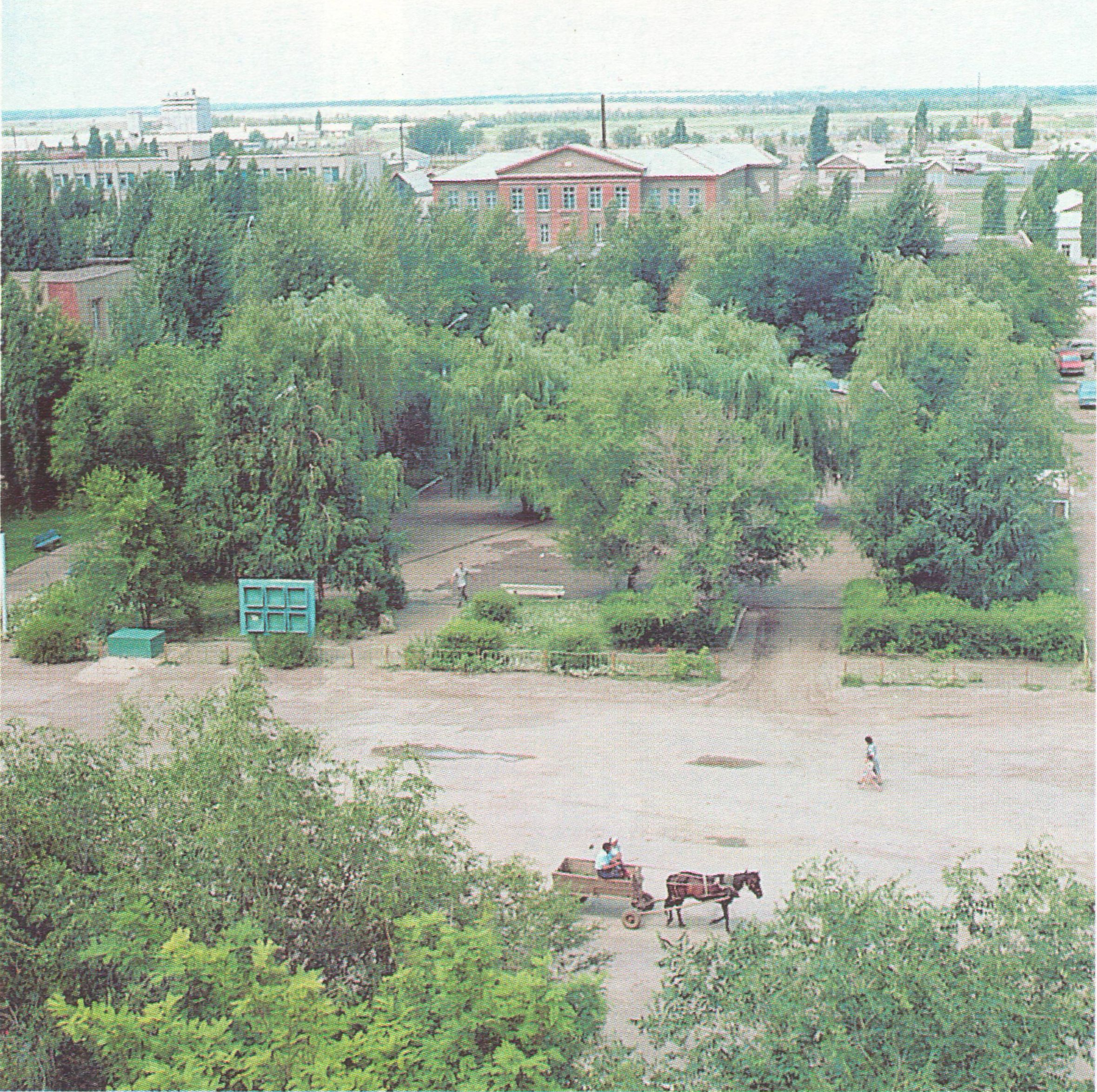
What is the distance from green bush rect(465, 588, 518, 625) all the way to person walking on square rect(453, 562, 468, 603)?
4.70 ft

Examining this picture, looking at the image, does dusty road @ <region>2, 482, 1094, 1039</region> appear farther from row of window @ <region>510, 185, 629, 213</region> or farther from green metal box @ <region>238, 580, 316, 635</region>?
row of window @ <region>510, 185, 629, 213</region>

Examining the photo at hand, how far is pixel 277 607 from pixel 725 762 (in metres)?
6.53

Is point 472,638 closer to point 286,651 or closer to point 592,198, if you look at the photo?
point 286,651

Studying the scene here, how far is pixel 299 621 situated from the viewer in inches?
733

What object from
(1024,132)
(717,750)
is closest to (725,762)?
(717,750)

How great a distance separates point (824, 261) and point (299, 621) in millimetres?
19344

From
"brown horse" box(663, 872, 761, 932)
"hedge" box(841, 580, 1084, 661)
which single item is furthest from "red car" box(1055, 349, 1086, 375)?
"brown horse" box(663, 872, 761, 932)

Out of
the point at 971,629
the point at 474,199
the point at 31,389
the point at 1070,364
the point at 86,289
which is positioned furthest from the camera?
the point at 474,199

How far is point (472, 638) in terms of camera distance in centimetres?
1784

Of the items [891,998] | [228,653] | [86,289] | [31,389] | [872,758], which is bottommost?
[228,653]

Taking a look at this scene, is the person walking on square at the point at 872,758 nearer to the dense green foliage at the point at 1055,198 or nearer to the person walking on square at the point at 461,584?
the person walking on square at the point at 461,584

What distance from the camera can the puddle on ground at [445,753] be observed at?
1485cm

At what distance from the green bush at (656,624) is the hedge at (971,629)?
1534 millimetres

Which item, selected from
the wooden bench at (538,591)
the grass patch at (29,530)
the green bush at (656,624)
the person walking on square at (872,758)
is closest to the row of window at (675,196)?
the grass patch at (29,530)
